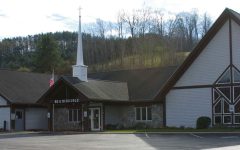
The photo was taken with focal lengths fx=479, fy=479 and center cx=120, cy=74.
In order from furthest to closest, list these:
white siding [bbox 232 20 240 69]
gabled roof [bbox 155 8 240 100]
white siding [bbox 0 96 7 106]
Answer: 1. white siding [bbox 0 96 7 106]
2. gabled roof [bbox 155 8 240 100]
3. white siding [bbox 232 20 240 69]

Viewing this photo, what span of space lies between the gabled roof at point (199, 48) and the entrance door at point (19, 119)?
13877 millimetres

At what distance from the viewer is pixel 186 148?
19469mm

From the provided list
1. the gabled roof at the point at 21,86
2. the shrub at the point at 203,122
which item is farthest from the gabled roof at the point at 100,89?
the shrub at the point at 203,122

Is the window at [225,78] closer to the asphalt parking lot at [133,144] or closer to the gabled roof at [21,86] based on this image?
the asphalt parking lot at [133,144]

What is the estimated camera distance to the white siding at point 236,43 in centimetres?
3500

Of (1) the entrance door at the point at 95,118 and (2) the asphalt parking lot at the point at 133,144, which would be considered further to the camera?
(1) the entrance door at the point at 95,118

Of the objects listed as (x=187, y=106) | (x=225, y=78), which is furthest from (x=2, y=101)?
(x=225, y=78)

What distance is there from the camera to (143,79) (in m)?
45.7

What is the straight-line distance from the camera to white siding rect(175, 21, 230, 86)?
35.8 meters

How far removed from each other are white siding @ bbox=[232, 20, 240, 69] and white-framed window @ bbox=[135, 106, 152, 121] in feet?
29.9

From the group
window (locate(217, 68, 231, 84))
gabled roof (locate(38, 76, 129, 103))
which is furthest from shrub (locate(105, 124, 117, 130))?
window (locate(217, 68, 231, 84))

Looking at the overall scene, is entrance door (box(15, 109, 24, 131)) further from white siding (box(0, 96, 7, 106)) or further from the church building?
the church building

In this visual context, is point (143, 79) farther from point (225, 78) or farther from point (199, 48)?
point (225, 78)

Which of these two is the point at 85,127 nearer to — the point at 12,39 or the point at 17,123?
the point at 17,123
